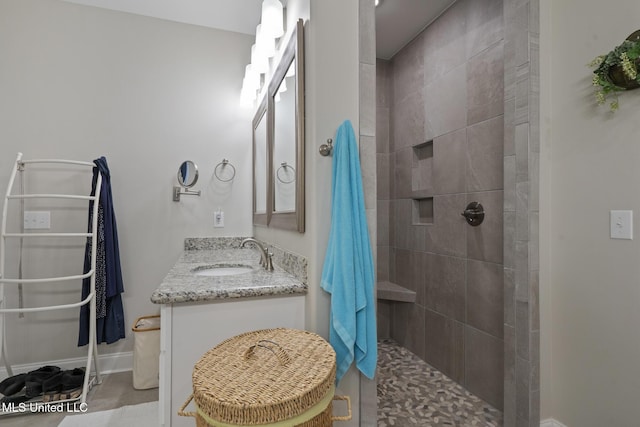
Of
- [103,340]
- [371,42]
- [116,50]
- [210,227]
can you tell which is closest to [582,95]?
[371,42]

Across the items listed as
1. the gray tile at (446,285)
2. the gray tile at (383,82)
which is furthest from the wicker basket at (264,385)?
the gray tile at (383,82)

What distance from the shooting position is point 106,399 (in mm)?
1908

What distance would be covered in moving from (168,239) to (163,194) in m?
0.35

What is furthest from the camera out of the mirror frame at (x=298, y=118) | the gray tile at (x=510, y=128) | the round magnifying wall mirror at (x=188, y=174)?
the round magnifying wall mirror at (x=188, y=174)

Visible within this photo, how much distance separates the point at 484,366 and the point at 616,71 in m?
1.60

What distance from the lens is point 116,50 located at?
2322 millimetres

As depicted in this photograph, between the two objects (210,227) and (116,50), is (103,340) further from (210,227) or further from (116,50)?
(116,50)

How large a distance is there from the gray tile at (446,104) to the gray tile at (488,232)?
1.71 feet

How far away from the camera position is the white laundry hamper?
6.51 feet

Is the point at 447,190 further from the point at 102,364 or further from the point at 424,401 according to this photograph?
the point at 102,364

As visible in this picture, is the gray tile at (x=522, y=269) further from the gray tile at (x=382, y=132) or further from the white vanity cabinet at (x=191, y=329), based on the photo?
the gray tile at (x=382, y=132)

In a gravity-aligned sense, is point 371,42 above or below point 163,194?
above
